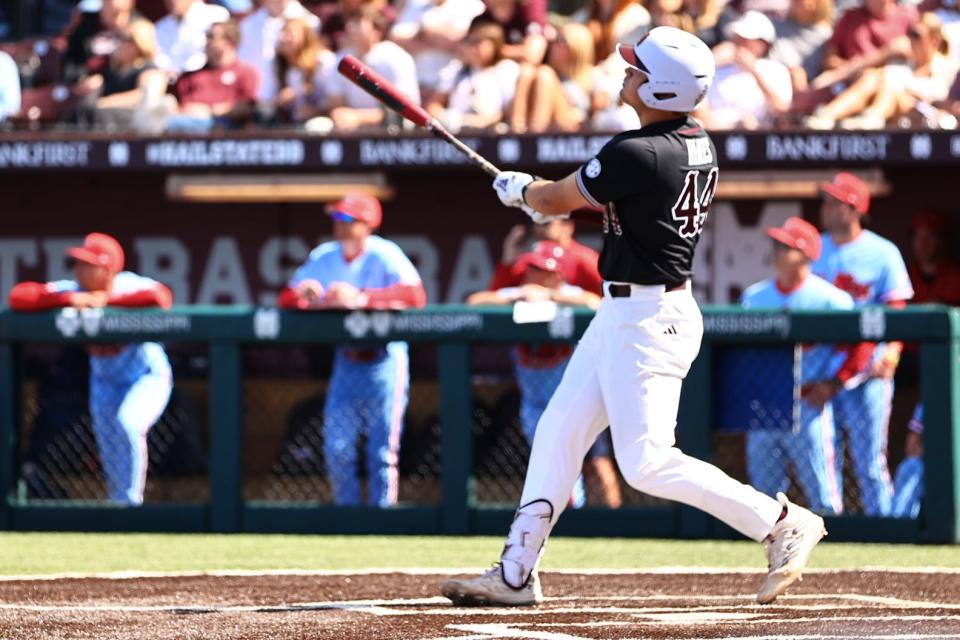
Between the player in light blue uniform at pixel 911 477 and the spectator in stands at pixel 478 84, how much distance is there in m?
3.55

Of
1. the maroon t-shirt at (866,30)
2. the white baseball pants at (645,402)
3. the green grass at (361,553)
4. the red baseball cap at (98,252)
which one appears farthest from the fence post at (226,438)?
the maroon t-shirt at (866,30)

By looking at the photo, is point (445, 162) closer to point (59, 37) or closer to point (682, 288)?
point (59, 37)

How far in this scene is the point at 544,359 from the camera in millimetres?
8469

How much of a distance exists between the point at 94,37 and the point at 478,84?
3.00 metres

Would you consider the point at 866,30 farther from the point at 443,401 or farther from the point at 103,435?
the point at 103,435

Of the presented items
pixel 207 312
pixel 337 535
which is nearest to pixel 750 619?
pixel 337 535

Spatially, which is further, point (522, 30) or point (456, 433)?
point (522, 30)

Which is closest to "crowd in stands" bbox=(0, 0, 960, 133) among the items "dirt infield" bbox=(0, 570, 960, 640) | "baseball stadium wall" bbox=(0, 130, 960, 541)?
"baseball stadium wall" bbox=(0, 130, 960, 541)

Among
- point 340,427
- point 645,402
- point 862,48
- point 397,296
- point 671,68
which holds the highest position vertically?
point 862,48

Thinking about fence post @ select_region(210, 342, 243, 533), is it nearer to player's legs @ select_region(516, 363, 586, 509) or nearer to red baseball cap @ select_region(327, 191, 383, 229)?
red baseball cap @ select_region(327, 191, 383, 229)

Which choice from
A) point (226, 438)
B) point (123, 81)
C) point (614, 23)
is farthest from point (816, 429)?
point (123, 81)

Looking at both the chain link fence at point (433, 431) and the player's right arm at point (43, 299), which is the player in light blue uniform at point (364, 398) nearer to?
the chain link fence at point (433, 431)

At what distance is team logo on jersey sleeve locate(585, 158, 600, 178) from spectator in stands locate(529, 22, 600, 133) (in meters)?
4.94

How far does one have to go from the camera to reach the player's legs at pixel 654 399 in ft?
17.9
